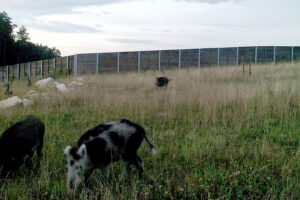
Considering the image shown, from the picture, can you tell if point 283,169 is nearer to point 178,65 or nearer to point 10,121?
point 10,121

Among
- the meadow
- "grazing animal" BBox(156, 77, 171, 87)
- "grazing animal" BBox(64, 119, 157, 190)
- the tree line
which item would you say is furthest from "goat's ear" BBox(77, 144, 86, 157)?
the tree line

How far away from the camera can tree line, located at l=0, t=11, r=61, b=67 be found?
44316mm

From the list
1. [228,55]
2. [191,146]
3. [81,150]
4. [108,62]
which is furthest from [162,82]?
[108,62]

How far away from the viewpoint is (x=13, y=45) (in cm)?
4594

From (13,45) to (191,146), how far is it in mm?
50018

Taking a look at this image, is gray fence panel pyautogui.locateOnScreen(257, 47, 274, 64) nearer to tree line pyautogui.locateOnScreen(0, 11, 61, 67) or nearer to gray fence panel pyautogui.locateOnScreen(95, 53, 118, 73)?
gray fence panel pyautogui.locateOnScreen(95, 53, 118, 73)

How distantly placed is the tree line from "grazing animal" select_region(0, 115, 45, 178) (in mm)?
43606

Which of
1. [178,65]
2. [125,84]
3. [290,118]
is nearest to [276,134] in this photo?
[290,118]

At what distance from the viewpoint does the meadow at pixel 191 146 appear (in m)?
3.01

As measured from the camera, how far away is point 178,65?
23.2 meters

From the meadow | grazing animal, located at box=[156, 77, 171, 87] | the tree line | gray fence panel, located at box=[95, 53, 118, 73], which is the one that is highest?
the tree line

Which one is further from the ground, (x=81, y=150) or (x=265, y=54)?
(x=265, y=54)

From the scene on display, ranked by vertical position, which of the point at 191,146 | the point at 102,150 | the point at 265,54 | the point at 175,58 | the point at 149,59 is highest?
the point at 265,54

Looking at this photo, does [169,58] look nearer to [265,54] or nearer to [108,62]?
[108,62]
